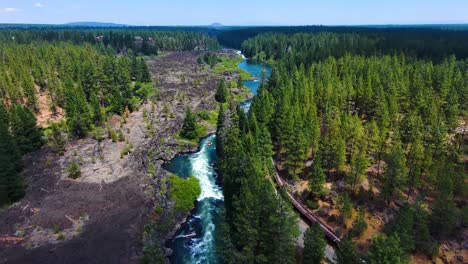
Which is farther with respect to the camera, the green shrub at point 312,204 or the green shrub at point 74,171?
the green shrub at point 74,171

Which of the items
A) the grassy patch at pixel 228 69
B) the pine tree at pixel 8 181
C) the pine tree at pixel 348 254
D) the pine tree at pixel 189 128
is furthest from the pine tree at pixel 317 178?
the grassy patch at pixel 228 69

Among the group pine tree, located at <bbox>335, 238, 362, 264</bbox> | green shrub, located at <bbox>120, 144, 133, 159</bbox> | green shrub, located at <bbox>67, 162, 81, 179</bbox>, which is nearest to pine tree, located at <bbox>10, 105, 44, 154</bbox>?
green shrub, located at <bbox>67, 162, 81, 179</bbox>

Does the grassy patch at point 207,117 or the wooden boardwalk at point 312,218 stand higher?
the grassy patch at point 207,117

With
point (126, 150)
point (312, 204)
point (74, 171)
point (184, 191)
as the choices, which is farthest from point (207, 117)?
point (312, 204)

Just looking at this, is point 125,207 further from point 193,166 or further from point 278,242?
point 278,242

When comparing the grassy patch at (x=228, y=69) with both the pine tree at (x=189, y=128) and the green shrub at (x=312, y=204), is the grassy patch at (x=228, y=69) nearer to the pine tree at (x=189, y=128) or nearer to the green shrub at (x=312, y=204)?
the pine tree at (x=189, y=128)

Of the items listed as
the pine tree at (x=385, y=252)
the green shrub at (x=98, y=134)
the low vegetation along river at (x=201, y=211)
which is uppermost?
the pine tree at (x=385, y=252)

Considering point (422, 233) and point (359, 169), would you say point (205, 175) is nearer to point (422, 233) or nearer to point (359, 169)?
point (359, 169)

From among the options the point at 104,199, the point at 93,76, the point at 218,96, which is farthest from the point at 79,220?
the point at 218,96
